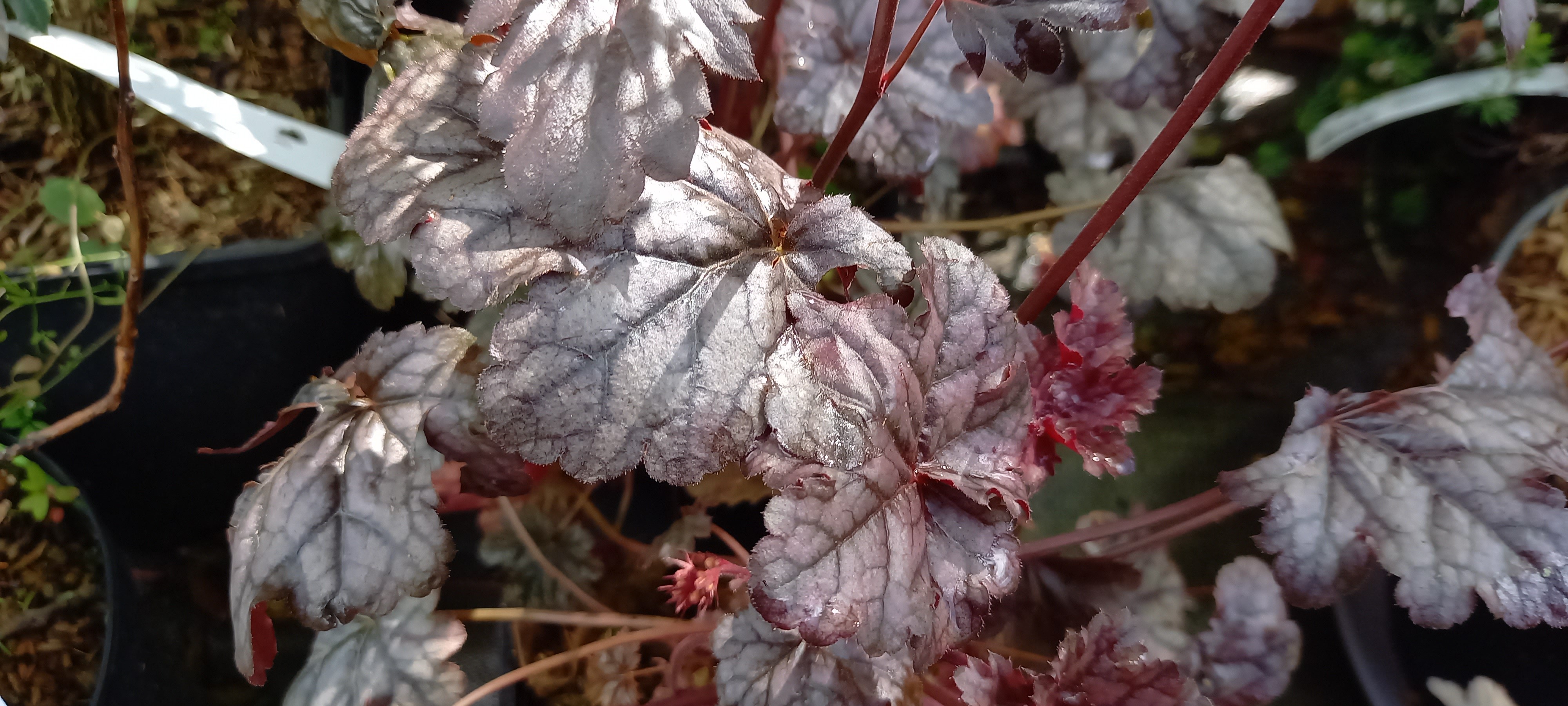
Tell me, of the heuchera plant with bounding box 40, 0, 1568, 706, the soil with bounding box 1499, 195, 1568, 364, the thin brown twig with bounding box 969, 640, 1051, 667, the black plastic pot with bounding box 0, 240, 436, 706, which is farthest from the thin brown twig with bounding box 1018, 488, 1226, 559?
the black plastic pot with bounding box 0, 240, 436, 706

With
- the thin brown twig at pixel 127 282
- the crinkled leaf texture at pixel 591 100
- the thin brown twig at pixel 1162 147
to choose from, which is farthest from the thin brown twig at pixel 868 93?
the thin brown twig at pixel 127 282

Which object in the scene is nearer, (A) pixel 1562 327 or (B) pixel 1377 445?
(B) pixel 1377 445

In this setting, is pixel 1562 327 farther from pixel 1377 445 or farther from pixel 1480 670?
pixel 1377 445

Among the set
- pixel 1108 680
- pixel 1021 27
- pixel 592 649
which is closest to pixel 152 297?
pixel 592 649

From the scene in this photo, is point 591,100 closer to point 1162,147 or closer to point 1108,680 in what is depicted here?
Answer: point 1162,147

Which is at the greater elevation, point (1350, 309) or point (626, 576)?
point (1350, 309)

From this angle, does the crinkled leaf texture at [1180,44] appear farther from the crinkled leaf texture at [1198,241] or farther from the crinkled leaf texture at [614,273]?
the crinkled leaf texture at [614,273]

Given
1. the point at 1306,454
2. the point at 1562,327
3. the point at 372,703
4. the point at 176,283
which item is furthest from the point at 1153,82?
the point at 176,283
